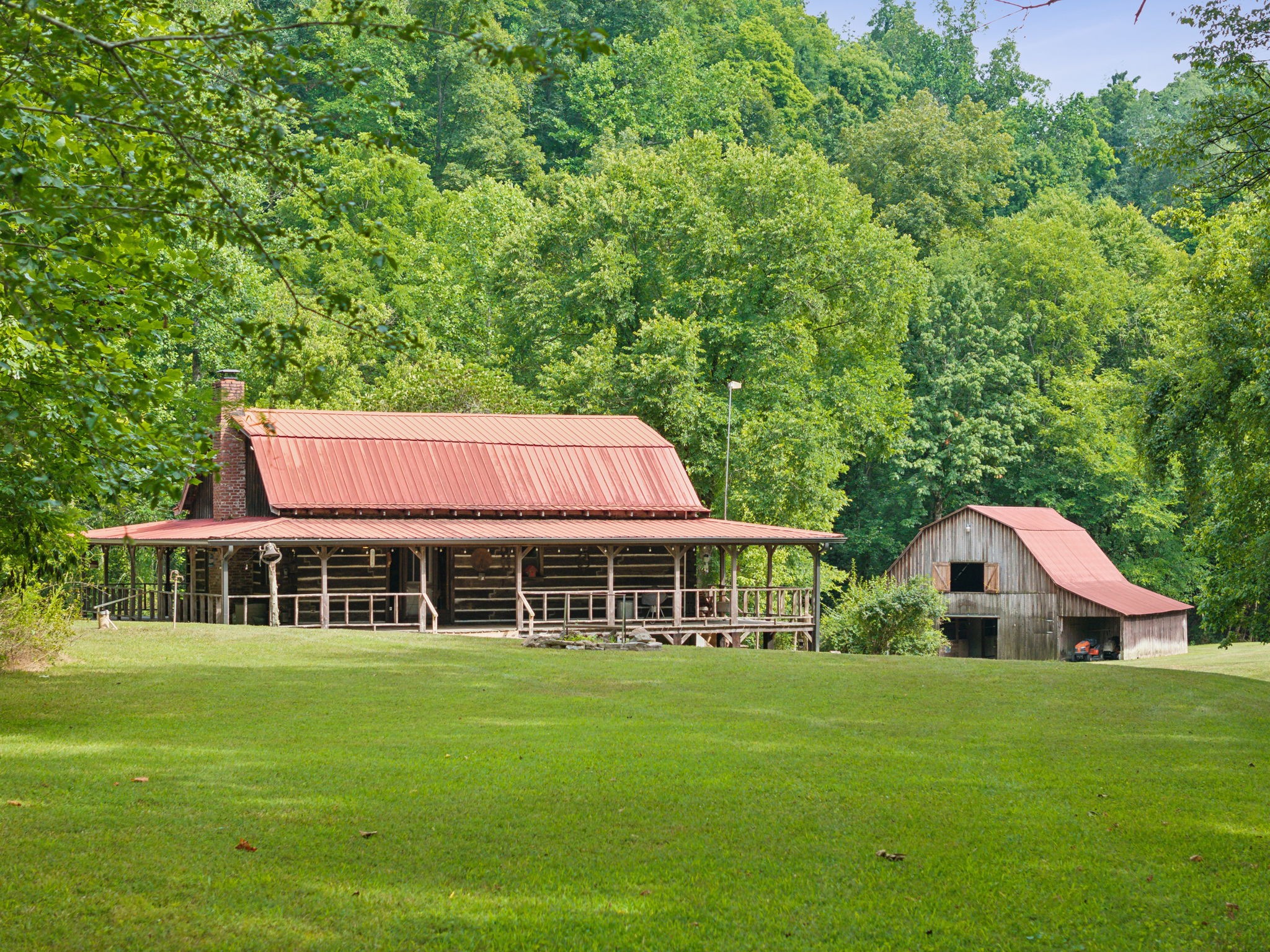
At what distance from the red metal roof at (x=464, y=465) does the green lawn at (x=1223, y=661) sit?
45.2 feet

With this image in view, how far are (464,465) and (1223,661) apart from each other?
24.9 metres

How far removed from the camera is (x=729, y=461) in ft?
131

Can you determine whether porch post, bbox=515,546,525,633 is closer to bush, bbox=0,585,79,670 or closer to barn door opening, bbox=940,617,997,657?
bush, bbox=0,585,79,670

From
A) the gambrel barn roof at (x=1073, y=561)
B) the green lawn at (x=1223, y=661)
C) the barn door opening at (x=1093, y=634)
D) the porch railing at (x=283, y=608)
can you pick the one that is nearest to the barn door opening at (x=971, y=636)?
the barn door opening at (x=1093, y=634)

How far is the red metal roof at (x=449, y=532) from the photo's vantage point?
84.2ft

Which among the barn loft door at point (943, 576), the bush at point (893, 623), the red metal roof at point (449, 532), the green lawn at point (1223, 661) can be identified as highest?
the red metal roof at point (449, 532)

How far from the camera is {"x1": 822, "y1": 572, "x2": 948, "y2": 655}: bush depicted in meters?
32.0

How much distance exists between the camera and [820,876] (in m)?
7.38

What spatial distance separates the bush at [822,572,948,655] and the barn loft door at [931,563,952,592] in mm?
14264

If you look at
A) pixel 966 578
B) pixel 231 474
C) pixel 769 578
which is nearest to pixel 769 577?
pixel 769 578

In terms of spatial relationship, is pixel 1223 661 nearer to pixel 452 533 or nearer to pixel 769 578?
pixel 769 578

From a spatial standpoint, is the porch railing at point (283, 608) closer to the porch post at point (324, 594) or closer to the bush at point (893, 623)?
the porch post at point (324, 594)

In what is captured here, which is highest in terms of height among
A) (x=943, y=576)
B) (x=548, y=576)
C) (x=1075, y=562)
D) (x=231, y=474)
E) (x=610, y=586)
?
(x=231, y=474)

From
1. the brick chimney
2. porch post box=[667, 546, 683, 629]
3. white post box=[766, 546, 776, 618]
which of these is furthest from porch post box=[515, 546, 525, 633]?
the brick chimney
